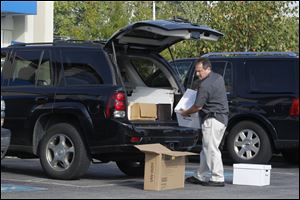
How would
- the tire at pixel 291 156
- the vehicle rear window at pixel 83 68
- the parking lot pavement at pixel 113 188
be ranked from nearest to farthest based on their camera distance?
the parking lot pavement at pixel 113 188, the vehicle rear window at pixel 83 68, the tire at pixel 291 156

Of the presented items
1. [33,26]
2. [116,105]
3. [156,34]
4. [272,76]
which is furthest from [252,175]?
[33,26]

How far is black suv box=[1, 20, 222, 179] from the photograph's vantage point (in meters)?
10.5

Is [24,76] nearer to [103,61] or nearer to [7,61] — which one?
[7,61]

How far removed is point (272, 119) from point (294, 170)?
37.7 inches

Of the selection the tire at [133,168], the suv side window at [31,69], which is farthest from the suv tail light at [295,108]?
the suv side window at [31,69]

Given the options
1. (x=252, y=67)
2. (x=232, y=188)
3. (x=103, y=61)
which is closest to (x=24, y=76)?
(x=103, y=61)

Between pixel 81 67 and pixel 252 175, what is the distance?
2.74m

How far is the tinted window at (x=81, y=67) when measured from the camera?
35.3 feet

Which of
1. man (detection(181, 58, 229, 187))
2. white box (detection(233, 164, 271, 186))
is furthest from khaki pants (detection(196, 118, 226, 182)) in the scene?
white box (detection(233, 164, 271, 186))

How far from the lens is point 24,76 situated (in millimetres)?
11320

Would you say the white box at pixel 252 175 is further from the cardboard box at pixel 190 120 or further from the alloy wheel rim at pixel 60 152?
the alloy wheel rim at pixel 60 152

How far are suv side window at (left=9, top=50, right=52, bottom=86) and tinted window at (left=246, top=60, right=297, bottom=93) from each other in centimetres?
399

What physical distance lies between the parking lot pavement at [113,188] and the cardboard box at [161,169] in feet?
0.40

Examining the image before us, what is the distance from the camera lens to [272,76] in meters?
13.4
